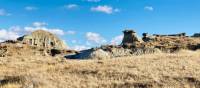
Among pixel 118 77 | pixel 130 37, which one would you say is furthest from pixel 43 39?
pixel 118 77

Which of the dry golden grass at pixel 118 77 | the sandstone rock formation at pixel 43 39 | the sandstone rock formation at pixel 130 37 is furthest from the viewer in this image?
the sandstone rock formation at pixel 43 39

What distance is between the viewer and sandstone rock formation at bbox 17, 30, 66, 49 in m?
136

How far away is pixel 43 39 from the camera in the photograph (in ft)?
486

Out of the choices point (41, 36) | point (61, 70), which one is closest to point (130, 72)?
point (61, 70)

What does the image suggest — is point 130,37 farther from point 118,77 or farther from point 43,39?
point 43,39

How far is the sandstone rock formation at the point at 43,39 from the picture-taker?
136 meters

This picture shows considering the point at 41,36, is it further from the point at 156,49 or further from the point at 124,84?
the point at 124,84

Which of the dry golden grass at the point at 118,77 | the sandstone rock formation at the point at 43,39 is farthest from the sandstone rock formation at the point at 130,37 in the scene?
the dry golden grass at the point at 118,77

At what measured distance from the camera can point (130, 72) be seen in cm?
2277

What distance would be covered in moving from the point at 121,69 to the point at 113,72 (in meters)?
1.20

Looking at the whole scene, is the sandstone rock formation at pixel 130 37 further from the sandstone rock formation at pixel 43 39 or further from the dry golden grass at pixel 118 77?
the dry golden grass at pixel 118 77

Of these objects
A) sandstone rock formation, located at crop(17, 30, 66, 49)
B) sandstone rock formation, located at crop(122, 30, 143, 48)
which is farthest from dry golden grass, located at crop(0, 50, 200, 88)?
sandstone rock formation, located at crop(17, 30, 66, 49)

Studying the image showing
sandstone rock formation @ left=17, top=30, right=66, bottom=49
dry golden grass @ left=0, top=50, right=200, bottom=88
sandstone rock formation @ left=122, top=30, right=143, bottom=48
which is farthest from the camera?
sandstone rock formation @ left=17, top=30, right=66, bottom=49

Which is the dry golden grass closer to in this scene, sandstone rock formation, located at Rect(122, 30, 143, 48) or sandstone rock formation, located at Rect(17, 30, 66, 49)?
sandstone rock formation, located at Rect(122, 30, 143, 48)
